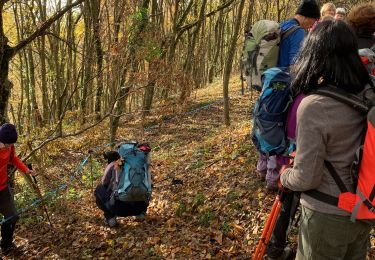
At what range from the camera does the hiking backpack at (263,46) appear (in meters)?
4.41

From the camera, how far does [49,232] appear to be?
258 inches

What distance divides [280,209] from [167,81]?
7.91 metres

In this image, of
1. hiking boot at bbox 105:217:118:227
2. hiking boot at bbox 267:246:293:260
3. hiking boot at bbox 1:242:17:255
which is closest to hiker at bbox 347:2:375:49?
hiking boot at bbox 267:246:293:260

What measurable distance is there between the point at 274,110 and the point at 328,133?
4.85 ft

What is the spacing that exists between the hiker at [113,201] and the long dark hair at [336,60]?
158 inches

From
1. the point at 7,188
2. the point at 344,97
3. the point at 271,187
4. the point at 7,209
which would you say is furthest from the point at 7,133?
the point at 344,97

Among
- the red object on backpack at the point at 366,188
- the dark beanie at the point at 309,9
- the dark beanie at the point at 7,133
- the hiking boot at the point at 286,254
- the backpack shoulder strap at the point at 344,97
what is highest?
the dark beanie at the point at 309,9

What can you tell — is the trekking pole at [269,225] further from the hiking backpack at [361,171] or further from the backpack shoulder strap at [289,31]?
the backpack shoulder strap at [289,31]

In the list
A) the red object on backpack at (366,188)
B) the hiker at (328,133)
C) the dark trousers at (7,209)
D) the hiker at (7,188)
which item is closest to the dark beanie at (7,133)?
the hiker at (7,188)

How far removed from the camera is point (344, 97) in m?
2.14

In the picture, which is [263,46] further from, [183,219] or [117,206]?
[117,206]

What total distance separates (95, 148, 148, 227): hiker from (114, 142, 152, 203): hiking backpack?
11 centimetres

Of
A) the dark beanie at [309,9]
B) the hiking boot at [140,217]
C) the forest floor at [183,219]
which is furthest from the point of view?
the hiking boot at [140,217]

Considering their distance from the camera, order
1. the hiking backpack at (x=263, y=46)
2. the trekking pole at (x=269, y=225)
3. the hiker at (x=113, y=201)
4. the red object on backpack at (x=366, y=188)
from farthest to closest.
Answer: the hiker at (x=113, y=201) → the hiking backpack at (x=263, y=46) → the trekking pole at (x=269, y=225) → the red object on backpack at (x=366, y=188)
